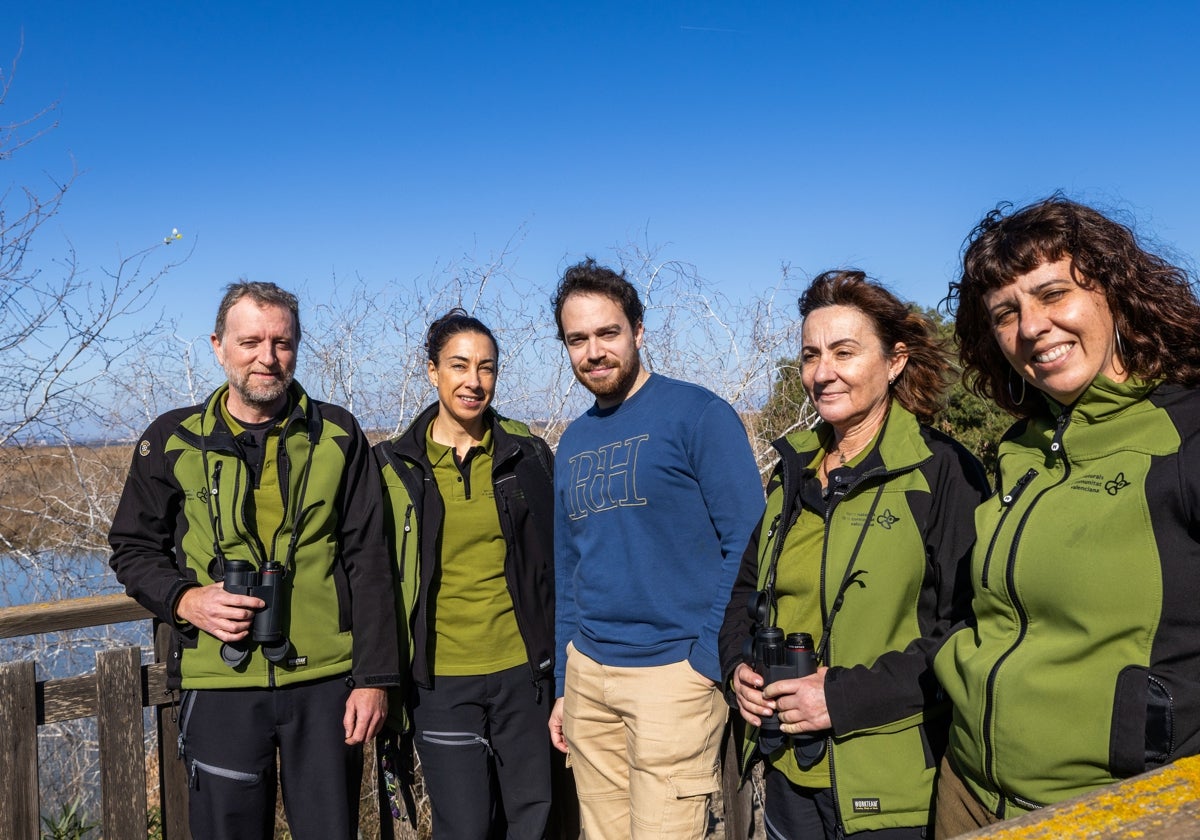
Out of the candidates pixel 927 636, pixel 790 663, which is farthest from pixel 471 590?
pixel 927 636

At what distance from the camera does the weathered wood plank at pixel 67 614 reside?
9.18 feet

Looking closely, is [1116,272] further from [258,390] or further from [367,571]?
[258,390]

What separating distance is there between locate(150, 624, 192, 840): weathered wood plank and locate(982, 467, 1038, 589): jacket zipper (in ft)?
8.48

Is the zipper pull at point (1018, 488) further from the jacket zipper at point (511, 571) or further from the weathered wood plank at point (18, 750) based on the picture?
the weathered wood plank at point (18, 750)

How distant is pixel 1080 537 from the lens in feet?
5.06

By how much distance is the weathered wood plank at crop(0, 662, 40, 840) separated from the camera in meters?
2.65

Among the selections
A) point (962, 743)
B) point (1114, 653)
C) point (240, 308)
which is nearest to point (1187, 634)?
point (1114, 653)

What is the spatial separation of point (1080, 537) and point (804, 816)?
1.07 m

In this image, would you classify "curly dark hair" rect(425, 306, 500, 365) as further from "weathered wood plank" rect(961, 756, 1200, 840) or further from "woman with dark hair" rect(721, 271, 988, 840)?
"weathered wood plank" rect(961, 756, 1200, 840)

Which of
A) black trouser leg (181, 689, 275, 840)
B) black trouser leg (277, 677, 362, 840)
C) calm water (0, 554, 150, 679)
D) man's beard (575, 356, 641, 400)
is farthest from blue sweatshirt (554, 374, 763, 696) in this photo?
calm water (0, 554, 150, 679)

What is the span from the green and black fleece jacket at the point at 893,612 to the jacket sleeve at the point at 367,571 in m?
1.48

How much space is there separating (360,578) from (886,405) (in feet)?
5.88

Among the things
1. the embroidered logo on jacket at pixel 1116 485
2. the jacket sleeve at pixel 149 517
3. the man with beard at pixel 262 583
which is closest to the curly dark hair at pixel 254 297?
the man with beard at pixel 262 583

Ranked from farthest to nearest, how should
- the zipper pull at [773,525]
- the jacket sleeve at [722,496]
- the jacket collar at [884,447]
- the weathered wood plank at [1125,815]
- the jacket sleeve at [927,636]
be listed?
the jacket sleeve at [722,496] → the zipper pull at [773,525] → the jacket collar at [884,447] → the jacket sleeve at [927,636] → the weathered wood plank at [1125,815]
